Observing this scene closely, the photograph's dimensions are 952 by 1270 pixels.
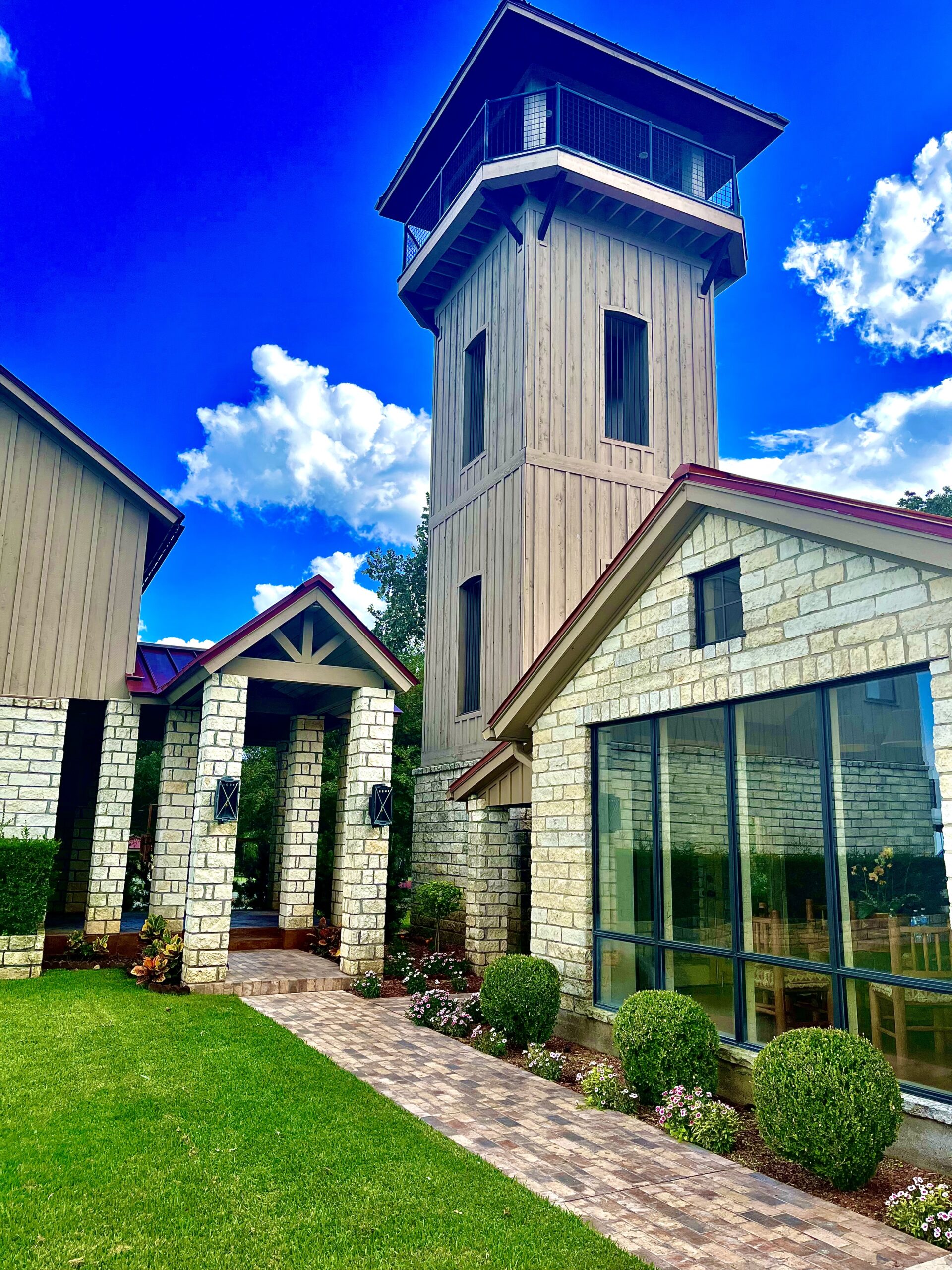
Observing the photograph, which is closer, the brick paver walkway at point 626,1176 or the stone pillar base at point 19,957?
the brick paver walkway at point 626,1176

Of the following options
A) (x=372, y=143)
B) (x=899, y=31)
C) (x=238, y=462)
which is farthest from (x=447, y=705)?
(x=238, y=462)

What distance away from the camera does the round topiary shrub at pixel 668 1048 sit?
704 cm

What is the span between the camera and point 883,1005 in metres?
6.20

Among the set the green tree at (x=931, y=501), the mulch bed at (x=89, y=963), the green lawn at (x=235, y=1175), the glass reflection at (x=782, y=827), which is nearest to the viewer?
the green lawn at (x=235, y=1175)

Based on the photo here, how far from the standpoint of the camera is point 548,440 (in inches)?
621

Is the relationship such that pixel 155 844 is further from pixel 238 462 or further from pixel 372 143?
pixel 238 462

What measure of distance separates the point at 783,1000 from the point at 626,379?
43.0 ft

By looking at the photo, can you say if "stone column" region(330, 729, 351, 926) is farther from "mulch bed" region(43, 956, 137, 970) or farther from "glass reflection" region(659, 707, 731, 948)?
"glass reflection" region(659, 707, 731, 948)

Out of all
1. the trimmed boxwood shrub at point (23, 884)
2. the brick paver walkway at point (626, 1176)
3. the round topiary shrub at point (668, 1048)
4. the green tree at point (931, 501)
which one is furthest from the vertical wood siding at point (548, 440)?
the green tree at point (931, 501)

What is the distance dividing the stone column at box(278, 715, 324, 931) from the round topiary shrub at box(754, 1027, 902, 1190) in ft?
33.1

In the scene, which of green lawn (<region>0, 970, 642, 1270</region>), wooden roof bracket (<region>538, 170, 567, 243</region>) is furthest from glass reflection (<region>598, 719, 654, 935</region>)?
wooden roof bracket (<region>538, 170, 567, 243</region>)

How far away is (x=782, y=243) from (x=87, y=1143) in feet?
129

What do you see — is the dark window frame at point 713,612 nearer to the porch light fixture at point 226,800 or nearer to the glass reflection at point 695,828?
the glass reflection at point 695,828

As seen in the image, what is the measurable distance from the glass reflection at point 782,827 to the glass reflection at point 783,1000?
0.15 m
